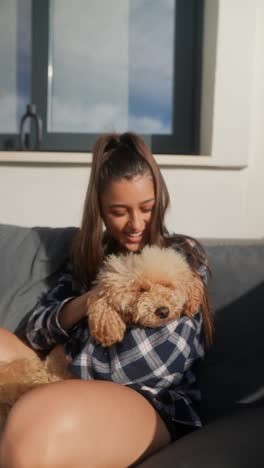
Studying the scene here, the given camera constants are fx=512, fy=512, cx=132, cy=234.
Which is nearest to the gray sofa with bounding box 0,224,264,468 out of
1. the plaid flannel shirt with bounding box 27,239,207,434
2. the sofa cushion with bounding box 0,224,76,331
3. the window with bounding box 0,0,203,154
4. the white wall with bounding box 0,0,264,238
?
the sofa cushion with bounding box 0,224,76,331

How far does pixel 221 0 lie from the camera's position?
196 centimetres

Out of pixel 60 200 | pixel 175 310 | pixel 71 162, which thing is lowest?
pixel 175 310

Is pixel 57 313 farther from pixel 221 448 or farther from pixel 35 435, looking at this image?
pixel 221 448

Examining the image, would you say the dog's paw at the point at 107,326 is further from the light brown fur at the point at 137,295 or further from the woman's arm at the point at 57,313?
the woman's arm at the point at 57,313

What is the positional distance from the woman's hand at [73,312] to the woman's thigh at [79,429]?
0.93ft

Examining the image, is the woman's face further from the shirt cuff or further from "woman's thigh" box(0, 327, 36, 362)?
"woman's thigh" box(0, 327, 36, 362)

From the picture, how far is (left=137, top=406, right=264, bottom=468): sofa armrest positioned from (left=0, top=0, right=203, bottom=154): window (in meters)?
1.52

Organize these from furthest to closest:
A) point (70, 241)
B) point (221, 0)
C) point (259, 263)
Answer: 1. point (221, 0)
2. point (70, 241)
3. point (259, 263)

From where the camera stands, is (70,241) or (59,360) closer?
(59,360)

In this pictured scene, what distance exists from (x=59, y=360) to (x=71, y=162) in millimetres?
915

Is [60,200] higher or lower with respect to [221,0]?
lower

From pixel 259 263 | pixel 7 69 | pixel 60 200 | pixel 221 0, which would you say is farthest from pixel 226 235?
pixel 7 69

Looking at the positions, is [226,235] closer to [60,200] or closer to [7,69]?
[60,200]

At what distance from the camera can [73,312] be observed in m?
1.37
